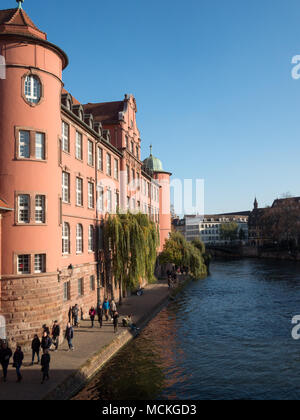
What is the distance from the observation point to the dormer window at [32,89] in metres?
20.9

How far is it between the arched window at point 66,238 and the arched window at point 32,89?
8454 mm

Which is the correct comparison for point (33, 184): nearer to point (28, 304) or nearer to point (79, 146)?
point (28, 304)

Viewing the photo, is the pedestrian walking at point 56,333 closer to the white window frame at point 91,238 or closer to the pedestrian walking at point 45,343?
the pedestrian walking at point 45,343

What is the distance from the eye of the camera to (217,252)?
402 ft

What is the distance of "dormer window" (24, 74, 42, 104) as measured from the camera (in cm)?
2091

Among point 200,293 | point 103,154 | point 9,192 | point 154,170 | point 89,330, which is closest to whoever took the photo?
point 9,192

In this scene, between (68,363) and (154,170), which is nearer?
(68,363)

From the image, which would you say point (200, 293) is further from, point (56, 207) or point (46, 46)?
point (46, 46)

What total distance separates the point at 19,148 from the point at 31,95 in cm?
308

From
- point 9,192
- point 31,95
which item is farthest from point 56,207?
point 31,95

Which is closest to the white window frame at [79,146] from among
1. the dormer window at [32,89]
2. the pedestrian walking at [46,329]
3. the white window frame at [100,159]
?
the white window frame at [100,159]

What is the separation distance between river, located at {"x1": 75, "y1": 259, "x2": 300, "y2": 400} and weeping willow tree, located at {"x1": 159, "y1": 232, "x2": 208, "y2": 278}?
16966 millimetres

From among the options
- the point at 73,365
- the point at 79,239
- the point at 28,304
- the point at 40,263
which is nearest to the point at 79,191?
the point at 79,239
